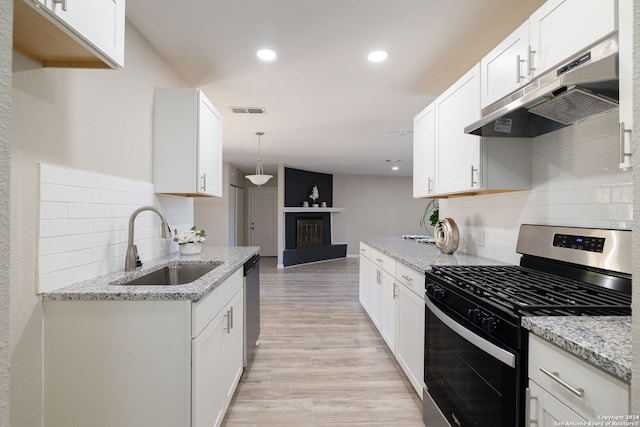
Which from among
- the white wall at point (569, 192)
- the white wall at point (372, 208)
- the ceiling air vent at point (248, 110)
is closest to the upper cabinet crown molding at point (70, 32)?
the white wall at point (569, 192)

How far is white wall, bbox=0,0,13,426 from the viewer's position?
1.53ft

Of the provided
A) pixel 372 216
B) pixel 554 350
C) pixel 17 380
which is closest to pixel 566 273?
pixel 554 350

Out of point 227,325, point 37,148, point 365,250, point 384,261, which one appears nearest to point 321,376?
point 227,325

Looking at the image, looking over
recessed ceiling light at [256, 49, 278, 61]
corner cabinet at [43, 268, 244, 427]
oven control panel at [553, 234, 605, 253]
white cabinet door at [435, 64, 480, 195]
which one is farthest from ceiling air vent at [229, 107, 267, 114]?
oven control panel at [553, 234, 605, 253]

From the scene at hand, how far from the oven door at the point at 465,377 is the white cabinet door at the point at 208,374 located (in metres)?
1.16

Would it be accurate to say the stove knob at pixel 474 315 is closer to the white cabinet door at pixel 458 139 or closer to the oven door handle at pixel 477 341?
the oven door handle at pixel 477 341

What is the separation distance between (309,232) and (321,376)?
5.74 meters

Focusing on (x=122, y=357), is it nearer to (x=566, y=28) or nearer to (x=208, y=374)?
(x=208, y=374)

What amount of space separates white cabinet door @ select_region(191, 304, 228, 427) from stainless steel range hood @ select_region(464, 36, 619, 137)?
1.78 meters

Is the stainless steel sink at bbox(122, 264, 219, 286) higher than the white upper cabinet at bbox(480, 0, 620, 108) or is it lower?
lower

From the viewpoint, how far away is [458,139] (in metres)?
2.19

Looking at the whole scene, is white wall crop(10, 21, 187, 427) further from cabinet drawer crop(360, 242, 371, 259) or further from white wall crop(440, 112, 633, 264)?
cabinet drawer crop(360, 242, 371, 259)

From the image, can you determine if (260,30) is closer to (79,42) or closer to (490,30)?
(79,42)

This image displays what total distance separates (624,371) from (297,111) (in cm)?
354
